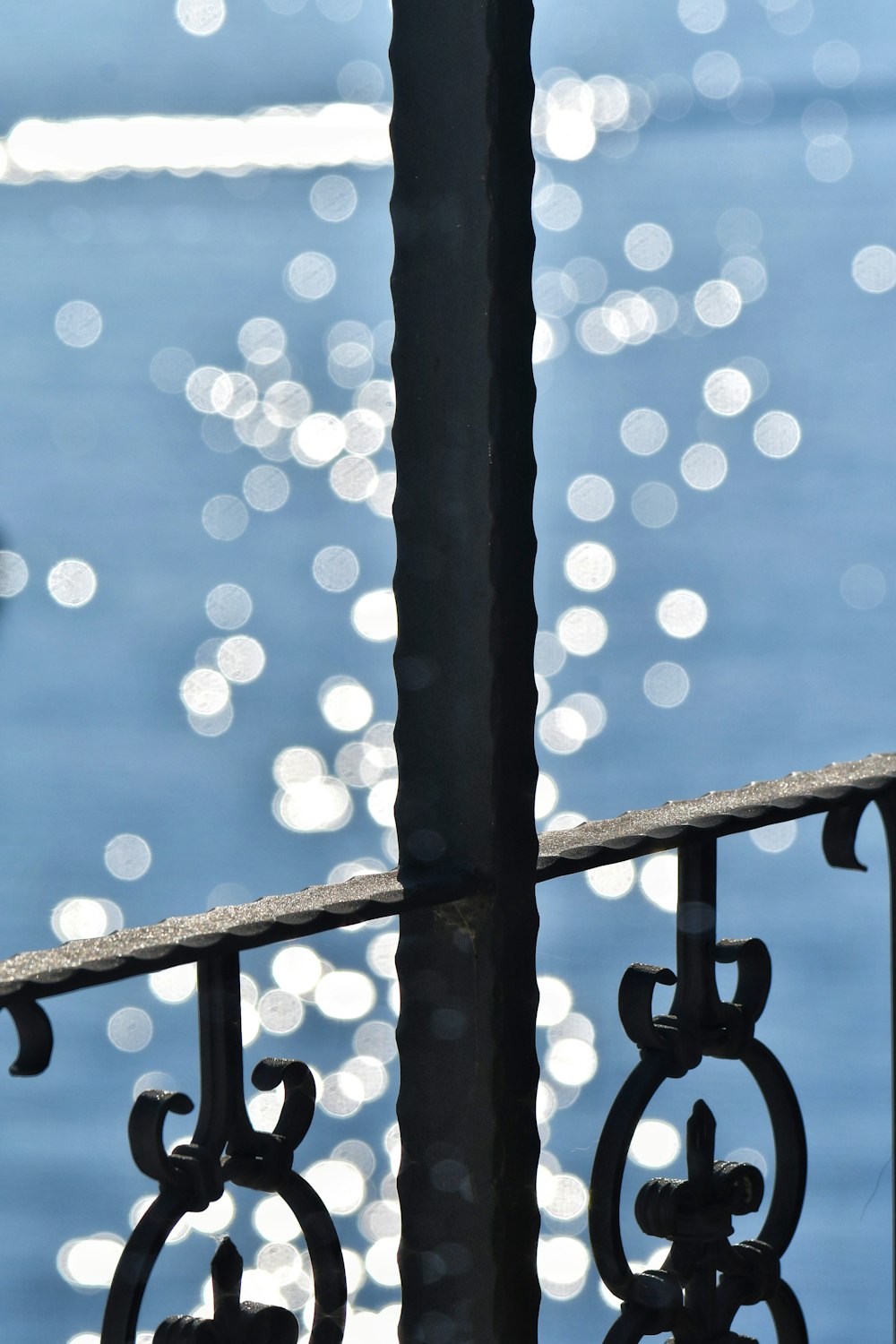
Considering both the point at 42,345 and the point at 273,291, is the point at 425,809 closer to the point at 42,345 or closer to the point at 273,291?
the point at 42,345

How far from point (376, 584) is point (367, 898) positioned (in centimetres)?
1307

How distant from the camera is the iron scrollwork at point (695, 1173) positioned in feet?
2.64

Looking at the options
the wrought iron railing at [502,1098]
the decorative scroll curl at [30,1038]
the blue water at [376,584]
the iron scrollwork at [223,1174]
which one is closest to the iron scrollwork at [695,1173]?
the wrought iron railing at [502,1098]

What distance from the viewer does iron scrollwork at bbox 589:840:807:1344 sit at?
2.64ft

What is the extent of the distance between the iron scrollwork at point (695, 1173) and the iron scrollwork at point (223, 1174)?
16cm

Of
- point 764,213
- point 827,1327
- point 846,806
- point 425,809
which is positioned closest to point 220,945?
point 425,809

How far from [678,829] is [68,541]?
981 cm

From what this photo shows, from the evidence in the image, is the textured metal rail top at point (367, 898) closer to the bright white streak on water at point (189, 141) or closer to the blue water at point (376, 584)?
the blue water at point (376, 584)

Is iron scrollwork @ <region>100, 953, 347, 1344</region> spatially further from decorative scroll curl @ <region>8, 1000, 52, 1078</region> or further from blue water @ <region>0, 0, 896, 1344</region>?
blue water @ <region>0, 0, 896, 1344</region>

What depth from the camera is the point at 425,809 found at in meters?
0.74

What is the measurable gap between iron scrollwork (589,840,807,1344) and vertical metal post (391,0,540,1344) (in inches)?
2.9

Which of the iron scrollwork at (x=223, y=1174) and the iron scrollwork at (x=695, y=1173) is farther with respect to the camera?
the iron scrollwork at (x=695, y=1173)

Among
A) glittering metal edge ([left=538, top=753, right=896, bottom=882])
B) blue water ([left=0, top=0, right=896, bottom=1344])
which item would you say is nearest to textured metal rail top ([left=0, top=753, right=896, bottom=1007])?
glittering metal edge ([left=538, top=753, right=896, bottom=882])

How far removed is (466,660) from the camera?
2.39 ft
